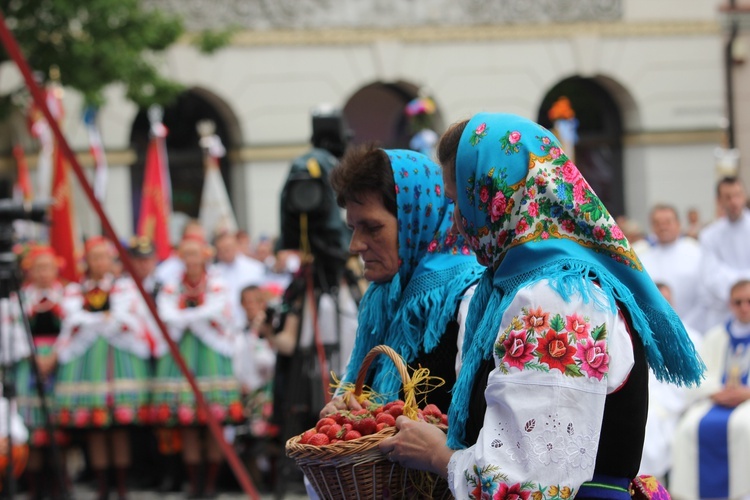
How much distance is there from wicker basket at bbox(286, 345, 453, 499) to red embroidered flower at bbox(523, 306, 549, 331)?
488 mm

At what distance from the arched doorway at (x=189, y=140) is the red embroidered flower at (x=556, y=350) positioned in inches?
717

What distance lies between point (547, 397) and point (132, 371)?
7.11 meters

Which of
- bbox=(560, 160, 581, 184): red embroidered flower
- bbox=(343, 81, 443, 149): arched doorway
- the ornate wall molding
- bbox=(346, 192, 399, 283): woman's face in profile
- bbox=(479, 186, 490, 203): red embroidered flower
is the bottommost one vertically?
bbox=(346, 192, 399, 283): woman's face in profile

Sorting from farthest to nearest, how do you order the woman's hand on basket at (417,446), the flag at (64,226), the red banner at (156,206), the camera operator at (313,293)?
the red banner at (156,206) < the flag at (64,226) < the camera operator at (313,293) < the woman's hand on basket at (417,446)

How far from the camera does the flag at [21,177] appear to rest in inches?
662

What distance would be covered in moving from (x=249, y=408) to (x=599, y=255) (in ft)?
23.7

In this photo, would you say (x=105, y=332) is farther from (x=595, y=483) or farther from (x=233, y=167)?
(x=233, y=167)

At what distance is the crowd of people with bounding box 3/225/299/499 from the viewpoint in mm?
9305

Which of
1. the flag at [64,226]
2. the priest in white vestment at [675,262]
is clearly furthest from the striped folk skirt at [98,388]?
the priest in white vestment at [675,262]

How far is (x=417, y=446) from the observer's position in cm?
286

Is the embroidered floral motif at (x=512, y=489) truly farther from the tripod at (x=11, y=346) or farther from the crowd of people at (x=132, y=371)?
the crowd of people at (x=132, y=371)

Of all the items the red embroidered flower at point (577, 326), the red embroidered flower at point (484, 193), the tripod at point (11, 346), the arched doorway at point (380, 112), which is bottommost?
the tripod at point (11, 346)

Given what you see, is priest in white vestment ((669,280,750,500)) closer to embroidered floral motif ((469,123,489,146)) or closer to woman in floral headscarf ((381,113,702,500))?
woman in floral headscarf ((381,113,702,500))

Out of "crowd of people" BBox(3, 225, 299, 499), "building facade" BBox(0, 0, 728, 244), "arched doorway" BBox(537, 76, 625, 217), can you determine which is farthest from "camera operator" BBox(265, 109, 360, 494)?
"arched doorway" BBox(537, 76, 625, 217)
